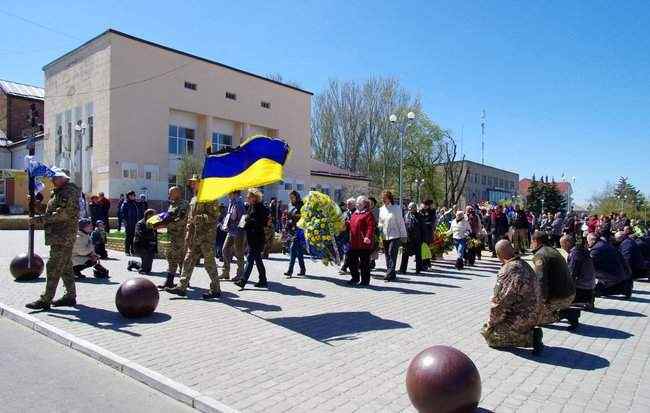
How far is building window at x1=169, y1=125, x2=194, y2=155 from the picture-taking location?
135ft

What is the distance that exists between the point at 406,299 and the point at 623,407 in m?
5.01

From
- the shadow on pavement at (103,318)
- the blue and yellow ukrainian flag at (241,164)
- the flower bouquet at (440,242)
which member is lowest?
the shadow on pavement at (103,318)

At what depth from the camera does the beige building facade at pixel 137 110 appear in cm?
3675

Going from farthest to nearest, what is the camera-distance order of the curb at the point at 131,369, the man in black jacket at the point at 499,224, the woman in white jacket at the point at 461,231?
the man in black jacket at the point at 499,224 < the woman in white jacket at the point at 461,231 < the curb at the point at 131,369

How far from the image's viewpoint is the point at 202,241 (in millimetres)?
8672

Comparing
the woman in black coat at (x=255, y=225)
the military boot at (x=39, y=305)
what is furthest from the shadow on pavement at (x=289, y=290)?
the military boot at (x=39, y=305)

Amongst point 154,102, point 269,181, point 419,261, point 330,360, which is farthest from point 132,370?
point 154,102

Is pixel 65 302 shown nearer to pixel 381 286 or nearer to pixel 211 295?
pixel 211 295

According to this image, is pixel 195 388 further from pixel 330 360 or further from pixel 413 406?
pixel 413 406

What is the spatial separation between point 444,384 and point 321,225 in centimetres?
744

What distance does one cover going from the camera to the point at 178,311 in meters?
7.80

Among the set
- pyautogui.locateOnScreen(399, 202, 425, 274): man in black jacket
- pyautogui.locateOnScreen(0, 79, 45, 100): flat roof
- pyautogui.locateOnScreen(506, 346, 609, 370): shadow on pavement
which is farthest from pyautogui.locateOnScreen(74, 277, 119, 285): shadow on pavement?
pyautogui.locateOnScreen(0, 79, 45, 100): flat roof

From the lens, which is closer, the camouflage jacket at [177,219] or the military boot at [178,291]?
the military boot at [178,291]

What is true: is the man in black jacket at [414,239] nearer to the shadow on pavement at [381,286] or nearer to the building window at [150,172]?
the shadow on pavement at [381,286]
